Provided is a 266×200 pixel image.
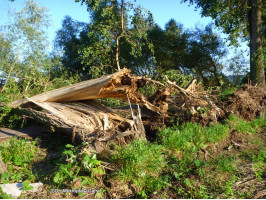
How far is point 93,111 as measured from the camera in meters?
5.31

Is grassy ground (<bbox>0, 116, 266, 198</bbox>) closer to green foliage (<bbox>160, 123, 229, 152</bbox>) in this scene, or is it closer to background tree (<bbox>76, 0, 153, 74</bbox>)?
green foliage (<bbox>160, 123, 229, 152</bbox>)

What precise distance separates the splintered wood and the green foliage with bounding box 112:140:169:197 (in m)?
0.43

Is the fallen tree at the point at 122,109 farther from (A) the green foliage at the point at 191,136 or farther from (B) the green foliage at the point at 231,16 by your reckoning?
(B) the green foliage at the point at 231,16

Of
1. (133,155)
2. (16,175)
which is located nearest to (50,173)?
(16,175)

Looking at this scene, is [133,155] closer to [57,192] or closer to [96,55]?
[57,192]

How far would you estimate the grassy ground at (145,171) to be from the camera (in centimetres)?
317

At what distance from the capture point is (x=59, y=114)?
4906mm

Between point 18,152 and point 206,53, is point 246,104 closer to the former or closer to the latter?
point 18,152

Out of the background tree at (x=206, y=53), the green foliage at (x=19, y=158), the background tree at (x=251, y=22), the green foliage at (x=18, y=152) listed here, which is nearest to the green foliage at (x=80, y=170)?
the green foliage at (x=19, y=158)

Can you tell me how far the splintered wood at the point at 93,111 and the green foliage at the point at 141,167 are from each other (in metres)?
0.43

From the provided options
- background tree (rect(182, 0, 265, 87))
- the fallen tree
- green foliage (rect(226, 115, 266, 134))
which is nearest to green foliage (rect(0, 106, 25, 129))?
the fallen tree

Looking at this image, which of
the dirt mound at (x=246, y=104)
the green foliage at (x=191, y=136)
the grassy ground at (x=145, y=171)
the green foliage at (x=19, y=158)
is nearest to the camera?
the grassy ground at (x=145, y=171)

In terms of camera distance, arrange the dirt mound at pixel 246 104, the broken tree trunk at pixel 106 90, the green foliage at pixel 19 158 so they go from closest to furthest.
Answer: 1. the green foliage at pixel 19 158
2. the broken tree trunk at pixel 106 90
3. the dirt mound at pixel 246 104

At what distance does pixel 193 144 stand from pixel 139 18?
7010 millimetres
